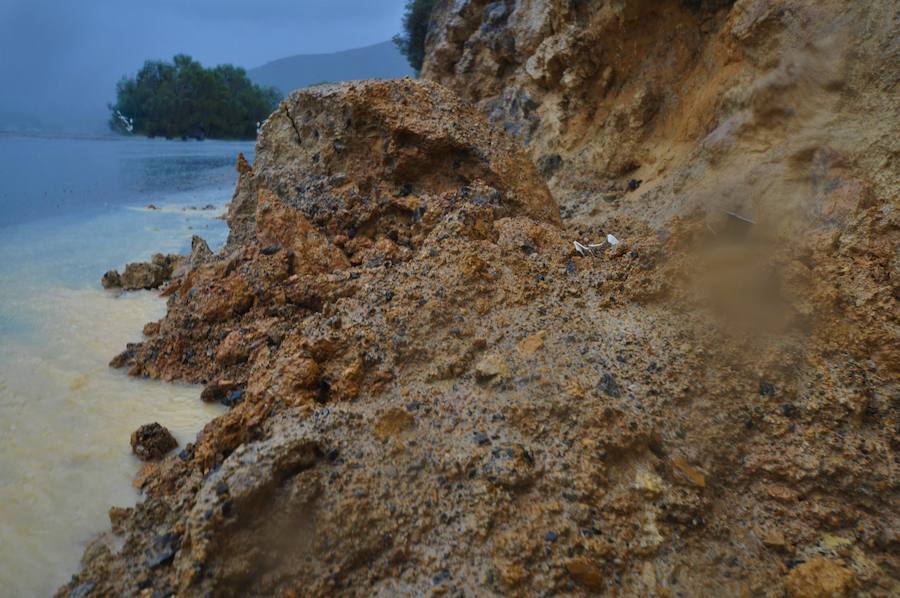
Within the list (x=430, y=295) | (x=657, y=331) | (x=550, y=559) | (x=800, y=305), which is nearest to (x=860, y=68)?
(x=800, y=305)

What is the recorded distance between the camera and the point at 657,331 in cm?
217

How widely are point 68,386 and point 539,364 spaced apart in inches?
110

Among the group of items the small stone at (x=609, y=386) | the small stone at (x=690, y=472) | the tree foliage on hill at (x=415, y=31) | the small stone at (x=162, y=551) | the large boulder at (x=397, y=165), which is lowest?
the small stone at (x=162, y=551)

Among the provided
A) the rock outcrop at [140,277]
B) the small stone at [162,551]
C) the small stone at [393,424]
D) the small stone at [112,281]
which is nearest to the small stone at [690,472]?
the small stone at [393,424]

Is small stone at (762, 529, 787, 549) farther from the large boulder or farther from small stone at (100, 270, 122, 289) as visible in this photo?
small stone at (100, 270, 122, 289)

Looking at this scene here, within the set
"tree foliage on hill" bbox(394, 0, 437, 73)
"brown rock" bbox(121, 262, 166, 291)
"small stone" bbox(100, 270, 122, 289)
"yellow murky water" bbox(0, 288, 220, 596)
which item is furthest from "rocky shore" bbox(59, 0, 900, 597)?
"tree foliage on hill" bbox(394, 0, 437, 73)

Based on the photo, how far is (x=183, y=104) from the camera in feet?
106

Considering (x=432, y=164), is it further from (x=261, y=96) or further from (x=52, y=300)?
(x=261, y=96)

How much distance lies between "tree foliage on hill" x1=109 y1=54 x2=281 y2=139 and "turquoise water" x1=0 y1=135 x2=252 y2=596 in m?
25.2

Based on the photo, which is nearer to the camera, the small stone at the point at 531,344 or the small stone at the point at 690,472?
the small stone at the point at 690,472

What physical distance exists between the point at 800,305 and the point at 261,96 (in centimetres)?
3988

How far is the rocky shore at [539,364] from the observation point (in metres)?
1.55

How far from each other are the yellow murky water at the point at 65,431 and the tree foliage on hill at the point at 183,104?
1271 inches

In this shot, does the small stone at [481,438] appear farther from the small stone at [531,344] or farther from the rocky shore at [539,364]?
the small stone at [531,344]
